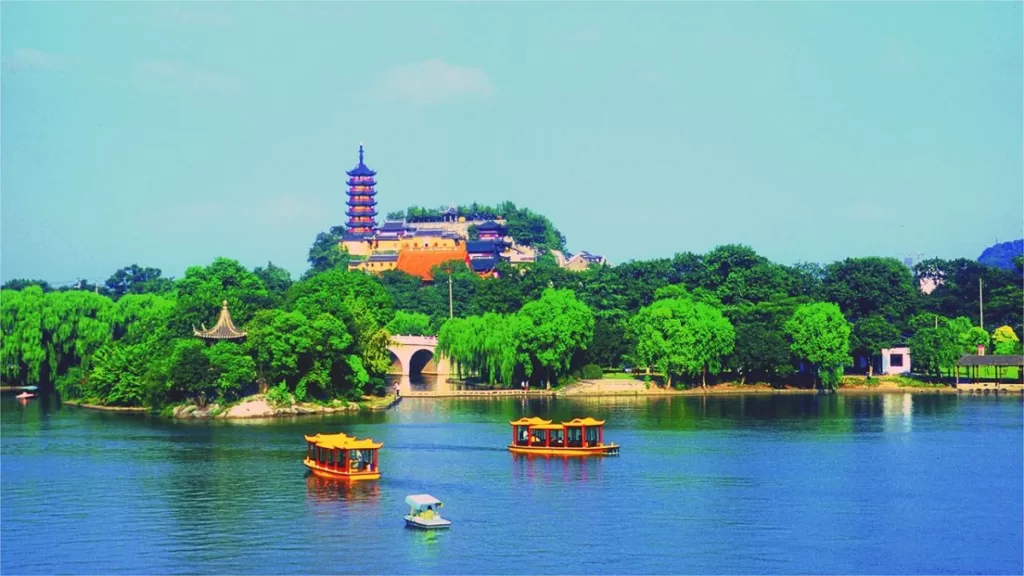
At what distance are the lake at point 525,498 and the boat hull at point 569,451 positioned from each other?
469 millimetres

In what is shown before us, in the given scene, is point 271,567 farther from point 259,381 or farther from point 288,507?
point 259,381

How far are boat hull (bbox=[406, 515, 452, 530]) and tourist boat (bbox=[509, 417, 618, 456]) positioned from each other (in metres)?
11.0

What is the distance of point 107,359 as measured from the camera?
5594 centimetres

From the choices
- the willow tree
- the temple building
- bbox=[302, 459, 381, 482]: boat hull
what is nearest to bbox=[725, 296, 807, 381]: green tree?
the willow tree

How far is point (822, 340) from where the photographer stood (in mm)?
60250

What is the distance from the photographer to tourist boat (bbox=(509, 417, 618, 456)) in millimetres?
39750

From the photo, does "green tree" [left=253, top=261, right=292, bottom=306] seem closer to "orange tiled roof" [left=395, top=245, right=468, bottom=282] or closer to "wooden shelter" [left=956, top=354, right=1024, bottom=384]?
"orange tiled roof" [left=395, top=245, right=468, bottom=282]

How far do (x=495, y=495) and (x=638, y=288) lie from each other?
132ft

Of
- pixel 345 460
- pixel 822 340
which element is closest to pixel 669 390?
pixel 822 340

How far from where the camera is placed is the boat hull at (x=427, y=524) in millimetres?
28859

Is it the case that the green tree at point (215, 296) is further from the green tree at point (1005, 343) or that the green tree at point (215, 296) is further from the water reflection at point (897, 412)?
the green tree at point (1005, 343)

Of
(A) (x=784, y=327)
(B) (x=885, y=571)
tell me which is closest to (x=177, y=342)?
(A) (x=784, y=327)

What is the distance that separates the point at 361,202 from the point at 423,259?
24490 millimetres

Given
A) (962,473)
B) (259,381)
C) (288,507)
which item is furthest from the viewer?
(259,381)
